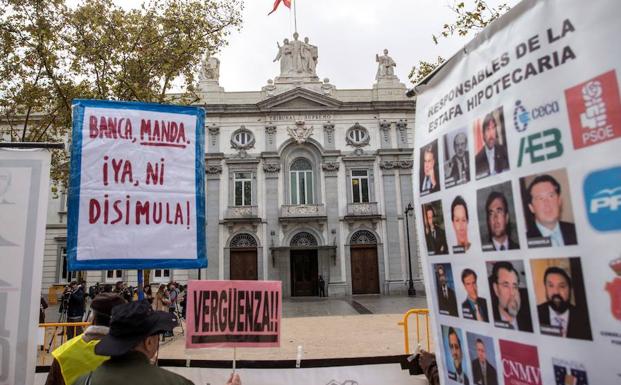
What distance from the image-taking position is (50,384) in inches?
119

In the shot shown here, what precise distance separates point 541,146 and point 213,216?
24416mm

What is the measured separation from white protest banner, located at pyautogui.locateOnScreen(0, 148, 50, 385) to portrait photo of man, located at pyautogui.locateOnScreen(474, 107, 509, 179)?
365cm

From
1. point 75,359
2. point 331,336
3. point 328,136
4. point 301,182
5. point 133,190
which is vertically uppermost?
point 328,136

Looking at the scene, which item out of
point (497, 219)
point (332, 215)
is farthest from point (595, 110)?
point (332, 215)

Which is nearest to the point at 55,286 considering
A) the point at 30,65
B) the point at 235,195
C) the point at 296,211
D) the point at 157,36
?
the point at 235,195

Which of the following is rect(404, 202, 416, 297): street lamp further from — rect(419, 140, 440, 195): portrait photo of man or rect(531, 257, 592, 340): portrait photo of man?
rect(531, 257, 592, 340): portrait photo of man

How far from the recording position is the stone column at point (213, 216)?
2462cm

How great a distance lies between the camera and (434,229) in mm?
2365

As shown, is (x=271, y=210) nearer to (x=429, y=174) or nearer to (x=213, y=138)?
(x=213, y=138)

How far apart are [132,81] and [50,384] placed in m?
11.0

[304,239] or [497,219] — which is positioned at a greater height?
[304,239]

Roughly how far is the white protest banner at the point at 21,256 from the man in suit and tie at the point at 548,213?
3826 mm

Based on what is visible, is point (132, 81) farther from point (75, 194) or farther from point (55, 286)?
point (55, 286)

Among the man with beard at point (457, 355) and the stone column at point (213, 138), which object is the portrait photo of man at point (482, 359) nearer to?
the man with beard at point (457, 355)
